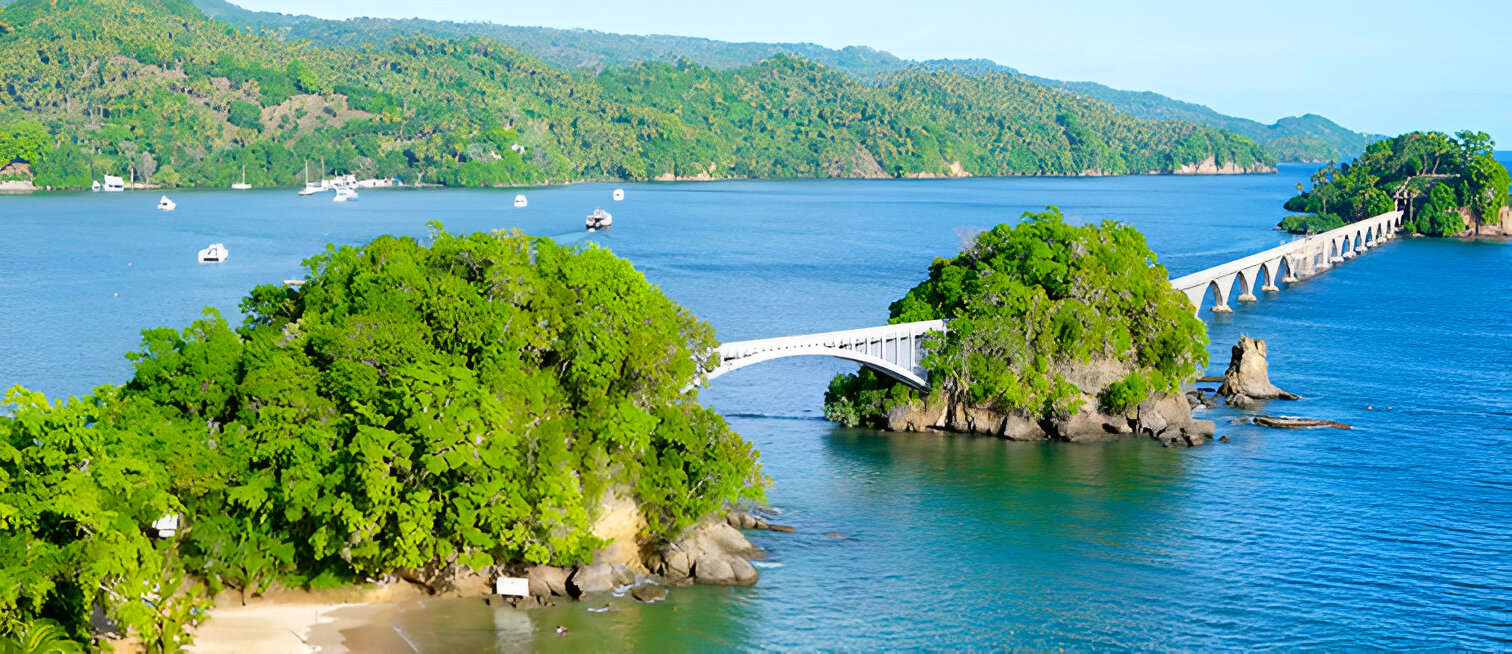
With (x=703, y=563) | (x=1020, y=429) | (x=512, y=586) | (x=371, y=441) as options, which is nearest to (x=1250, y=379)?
(x=1020, y=429)

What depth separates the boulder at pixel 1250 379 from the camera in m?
83.5

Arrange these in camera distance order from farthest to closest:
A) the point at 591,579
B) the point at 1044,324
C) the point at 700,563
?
the point at 1044,324 → the point at 700,563 → the point at 591,579

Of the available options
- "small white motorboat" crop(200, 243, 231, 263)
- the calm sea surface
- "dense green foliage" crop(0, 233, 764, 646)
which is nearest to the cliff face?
the calm sea surface

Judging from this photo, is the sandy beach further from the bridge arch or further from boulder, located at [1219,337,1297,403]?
boulder, located at [1219,337,1297,403]

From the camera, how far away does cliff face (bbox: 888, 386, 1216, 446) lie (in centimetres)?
7206

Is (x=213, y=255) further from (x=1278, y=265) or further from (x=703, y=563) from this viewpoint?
(x=1278, y=265)

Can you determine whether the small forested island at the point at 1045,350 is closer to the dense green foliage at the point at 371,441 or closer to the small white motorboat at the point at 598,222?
the dense green foliage at the point at 371,441

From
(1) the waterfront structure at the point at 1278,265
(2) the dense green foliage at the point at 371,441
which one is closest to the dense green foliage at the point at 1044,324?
(2) the dense green foliage at the point at 371,441

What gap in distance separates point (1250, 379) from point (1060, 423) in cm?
1799

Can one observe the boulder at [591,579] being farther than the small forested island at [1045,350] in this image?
No

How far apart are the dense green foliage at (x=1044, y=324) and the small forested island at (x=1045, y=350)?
7cm

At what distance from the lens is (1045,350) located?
71750mm

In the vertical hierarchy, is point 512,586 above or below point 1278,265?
below

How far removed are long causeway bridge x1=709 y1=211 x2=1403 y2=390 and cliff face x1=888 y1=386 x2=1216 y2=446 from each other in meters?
1.83
